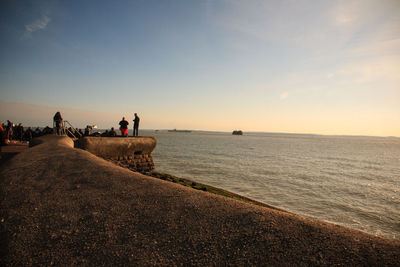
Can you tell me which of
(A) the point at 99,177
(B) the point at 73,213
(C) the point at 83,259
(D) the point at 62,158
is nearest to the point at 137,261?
(C) the point at 83,259

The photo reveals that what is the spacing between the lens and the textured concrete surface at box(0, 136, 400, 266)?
7.67 ft

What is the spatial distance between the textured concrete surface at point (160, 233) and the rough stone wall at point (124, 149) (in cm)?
709

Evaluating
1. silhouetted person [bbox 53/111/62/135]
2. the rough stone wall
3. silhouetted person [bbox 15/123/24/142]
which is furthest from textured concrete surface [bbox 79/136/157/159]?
silhouetted person [bbox 15/123/24/142]

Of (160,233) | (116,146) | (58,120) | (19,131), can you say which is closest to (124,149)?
(116,146)

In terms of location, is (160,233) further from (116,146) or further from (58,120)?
(58,120)

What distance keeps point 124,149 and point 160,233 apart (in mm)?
10734

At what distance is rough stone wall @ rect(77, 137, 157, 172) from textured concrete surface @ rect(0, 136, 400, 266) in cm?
709

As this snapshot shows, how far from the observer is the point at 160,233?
2.79 m

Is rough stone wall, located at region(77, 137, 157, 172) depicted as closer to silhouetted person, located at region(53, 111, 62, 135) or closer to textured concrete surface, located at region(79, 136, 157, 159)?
textured concrete surface, located at region(79, 136, 157, 159)

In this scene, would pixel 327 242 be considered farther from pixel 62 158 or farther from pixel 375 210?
pixel 375 210

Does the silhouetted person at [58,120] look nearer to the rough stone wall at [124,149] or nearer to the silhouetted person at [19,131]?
the rough stone wall at [124,149]

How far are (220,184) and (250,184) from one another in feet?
6.68

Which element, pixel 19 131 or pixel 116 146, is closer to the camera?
pixel 116 146

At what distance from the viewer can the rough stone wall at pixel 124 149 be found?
36.0 ft
